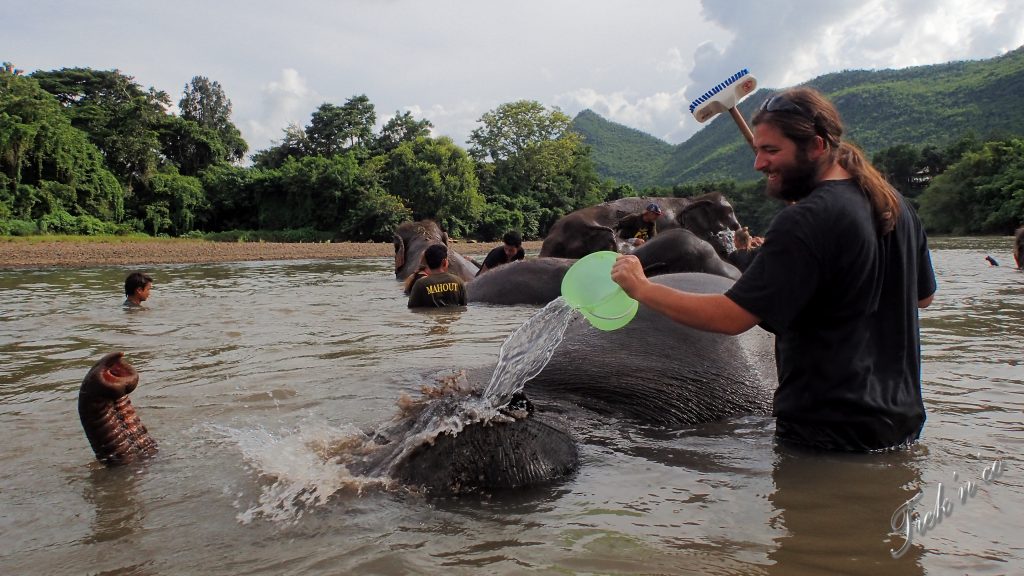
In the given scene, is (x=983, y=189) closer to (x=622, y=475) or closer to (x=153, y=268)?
(x=153, y=268)

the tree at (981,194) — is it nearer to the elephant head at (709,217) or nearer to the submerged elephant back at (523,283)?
the elephant head at (709,217)

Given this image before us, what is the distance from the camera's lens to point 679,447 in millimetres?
2947

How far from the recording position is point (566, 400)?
11.0 ft

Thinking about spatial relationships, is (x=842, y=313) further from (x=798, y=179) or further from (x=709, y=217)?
(x=709, y=217)

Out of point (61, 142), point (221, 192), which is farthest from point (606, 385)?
point (221, 192)

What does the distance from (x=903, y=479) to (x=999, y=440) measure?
0.76m

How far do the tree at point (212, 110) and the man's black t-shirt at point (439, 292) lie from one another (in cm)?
4800

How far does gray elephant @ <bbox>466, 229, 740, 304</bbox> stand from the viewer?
668cm

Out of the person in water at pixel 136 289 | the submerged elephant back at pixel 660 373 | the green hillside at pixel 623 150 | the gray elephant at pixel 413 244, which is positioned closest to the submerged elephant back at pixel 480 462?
the submerged elephant back at pixel 660 373

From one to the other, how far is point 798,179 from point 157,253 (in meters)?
24.1

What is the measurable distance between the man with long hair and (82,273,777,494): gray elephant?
2.22 ft

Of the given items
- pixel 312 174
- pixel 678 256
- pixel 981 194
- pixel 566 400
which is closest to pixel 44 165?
pixel 312 174

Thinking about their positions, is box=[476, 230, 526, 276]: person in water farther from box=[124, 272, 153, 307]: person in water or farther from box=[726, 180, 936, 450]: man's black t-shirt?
box=[726, 180, 936, 450]: man's black t-shirt

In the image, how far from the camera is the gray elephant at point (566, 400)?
2496mm
